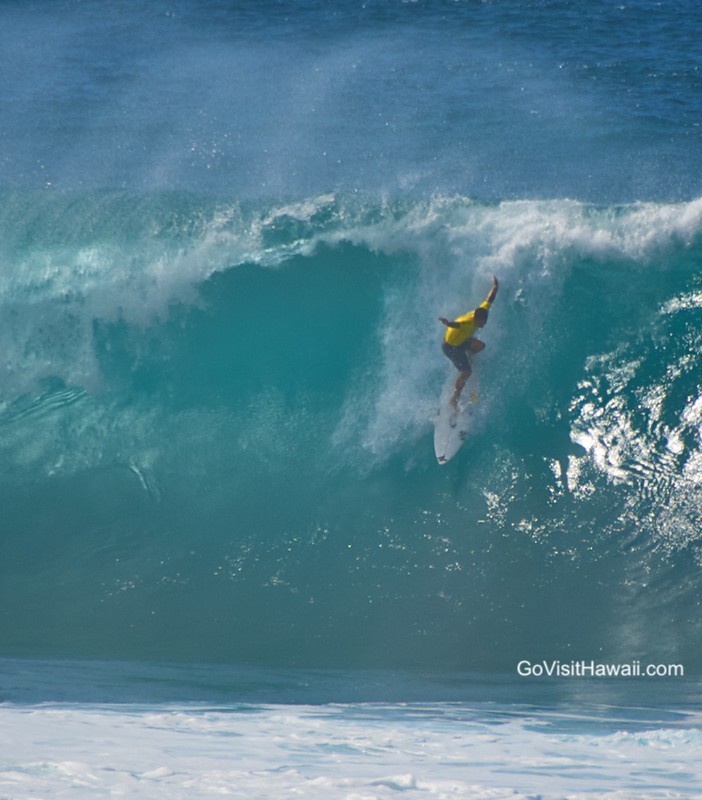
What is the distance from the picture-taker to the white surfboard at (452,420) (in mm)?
8758

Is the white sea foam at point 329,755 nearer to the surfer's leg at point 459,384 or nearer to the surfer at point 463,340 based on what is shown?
the surfer's leg at point 459,384

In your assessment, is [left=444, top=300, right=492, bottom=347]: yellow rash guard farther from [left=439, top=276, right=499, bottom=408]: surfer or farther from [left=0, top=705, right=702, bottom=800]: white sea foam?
[left=0, top=705, right=702, bottom=800]: white sea foam

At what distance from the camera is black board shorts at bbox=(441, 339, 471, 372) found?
→ 8.76 metres

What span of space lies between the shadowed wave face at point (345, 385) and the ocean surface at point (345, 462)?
0.03m

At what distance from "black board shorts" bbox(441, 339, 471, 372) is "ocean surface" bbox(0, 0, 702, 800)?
0.26 meters

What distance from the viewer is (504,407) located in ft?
29.6

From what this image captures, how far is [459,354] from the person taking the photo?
346 inches

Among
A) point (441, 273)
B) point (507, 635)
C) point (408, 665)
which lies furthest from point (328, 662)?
point (441, 273)

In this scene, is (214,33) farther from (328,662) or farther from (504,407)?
(328,662)

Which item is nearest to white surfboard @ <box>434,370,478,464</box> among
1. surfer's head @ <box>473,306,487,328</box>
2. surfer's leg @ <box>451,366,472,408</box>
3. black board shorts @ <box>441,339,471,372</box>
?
surfer's leg @ <box>451,366,472,408</box>

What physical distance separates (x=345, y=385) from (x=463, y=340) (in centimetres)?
140

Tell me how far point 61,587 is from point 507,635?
12.7ft

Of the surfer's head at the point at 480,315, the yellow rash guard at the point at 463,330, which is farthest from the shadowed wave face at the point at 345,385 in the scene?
the surfer's head at the point at 480,315

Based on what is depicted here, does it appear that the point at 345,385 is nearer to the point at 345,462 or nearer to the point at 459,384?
the point at 345,462
